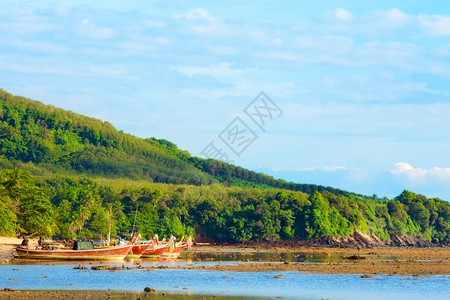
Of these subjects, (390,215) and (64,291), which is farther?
(390,215)

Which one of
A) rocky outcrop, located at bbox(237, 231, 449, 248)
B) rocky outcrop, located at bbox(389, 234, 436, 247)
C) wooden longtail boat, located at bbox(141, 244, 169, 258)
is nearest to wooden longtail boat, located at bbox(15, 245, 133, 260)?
wooden longtail boat, located at bbox(141, 244, 169, 258)

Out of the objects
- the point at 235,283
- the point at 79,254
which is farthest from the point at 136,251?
the point at 235,283

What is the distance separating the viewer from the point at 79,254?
72.0 metres

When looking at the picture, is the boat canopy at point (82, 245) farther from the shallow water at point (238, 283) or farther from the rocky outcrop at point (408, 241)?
the rocky outcrop at point (408, 241)

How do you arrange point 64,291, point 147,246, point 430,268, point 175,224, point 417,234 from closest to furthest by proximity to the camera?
point 64,291 < point 430,268 < point 147,246 < point 175,224 < point 417,234

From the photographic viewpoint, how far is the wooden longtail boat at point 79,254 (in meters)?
70.2

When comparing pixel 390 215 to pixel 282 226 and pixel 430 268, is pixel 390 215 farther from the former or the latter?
pixel 430 268

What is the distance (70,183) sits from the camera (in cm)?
16288

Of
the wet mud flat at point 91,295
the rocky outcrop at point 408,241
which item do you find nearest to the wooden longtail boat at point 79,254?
the wet mud flat at point 91,295

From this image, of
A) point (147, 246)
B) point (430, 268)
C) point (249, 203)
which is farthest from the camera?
point (249, 203)

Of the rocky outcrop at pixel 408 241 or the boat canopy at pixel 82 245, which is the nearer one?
the boat canopy at pixel 82 245

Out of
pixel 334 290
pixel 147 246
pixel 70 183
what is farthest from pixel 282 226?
pixel 334 290

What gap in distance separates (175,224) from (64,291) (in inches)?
4042

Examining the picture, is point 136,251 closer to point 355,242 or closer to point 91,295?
point 91,295
